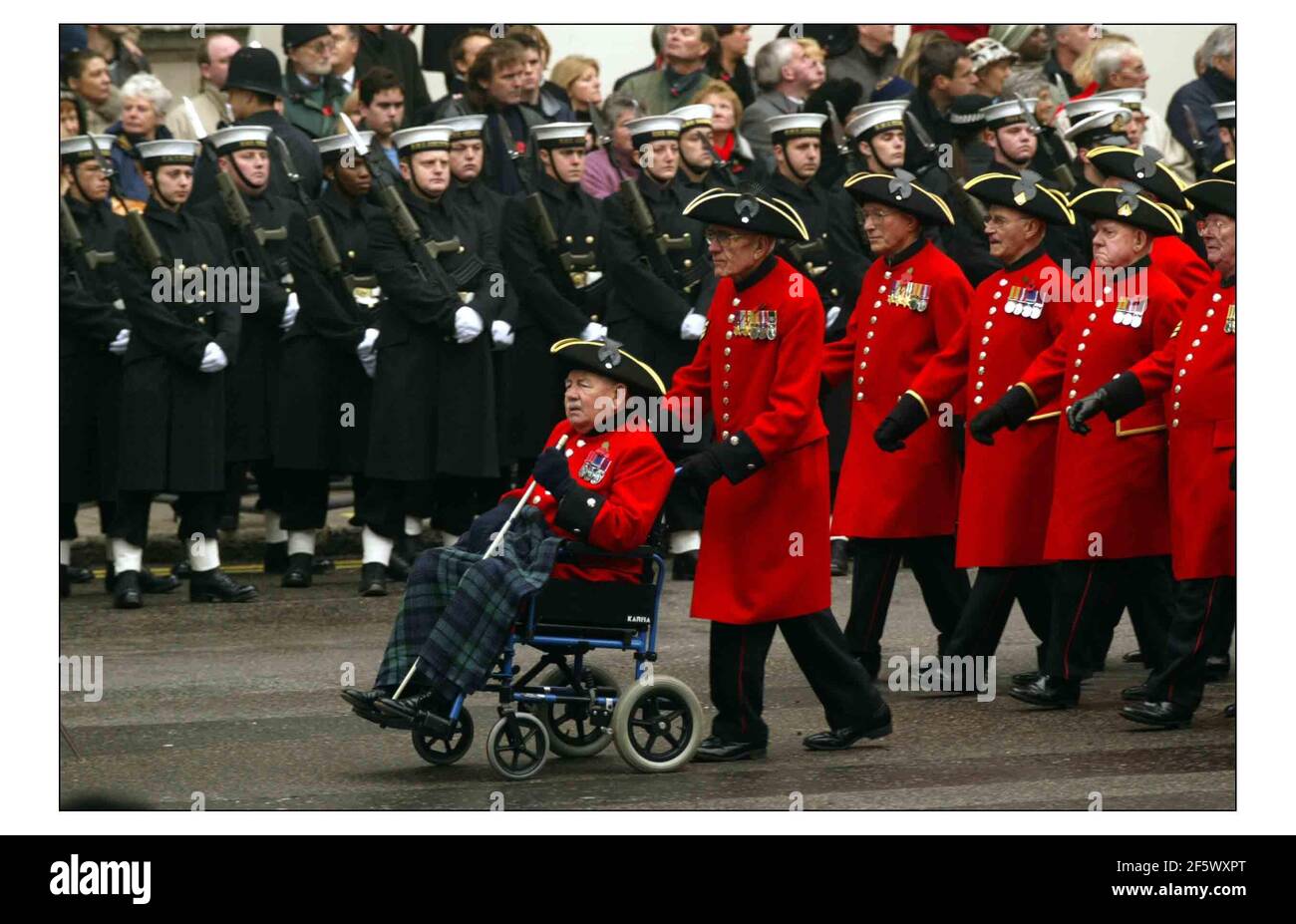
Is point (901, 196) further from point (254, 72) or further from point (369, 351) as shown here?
point (254, 72)

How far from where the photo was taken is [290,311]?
1348 cm

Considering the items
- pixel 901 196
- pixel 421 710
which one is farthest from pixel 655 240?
pixel 421 710

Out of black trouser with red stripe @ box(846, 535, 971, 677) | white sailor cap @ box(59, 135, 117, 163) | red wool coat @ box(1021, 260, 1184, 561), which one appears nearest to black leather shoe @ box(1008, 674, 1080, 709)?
red wool coat @ box(1021, 260, 1184, 561)

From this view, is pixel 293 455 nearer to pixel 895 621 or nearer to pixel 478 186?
pixel 478 186

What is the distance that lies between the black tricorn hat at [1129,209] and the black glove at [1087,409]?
28.6 inches

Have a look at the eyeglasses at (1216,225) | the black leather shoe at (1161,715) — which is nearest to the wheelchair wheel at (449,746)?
the black leather shoe at (1161,715)

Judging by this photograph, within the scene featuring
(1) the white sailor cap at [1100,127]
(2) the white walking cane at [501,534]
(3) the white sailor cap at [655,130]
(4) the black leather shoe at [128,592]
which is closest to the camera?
(2) the white walking cane at [501,534]

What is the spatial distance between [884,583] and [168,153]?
167 inches

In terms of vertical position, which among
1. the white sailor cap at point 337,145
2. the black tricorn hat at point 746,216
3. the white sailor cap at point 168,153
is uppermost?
the white sailor cap at point 337,145

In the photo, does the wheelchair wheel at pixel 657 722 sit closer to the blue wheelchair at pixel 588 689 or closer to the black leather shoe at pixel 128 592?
the blue wheelchair at pixel 588 689

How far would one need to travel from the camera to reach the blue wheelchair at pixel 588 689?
8.82m

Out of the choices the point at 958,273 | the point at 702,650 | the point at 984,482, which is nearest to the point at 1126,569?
the point at 984,482

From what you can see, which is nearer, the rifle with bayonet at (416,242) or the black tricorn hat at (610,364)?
the black tricorn hat at (610,364)

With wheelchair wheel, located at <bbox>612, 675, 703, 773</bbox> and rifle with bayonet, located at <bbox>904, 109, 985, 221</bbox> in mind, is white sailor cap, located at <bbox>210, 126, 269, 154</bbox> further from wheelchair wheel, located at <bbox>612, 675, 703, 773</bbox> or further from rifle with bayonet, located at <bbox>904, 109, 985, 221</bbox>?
wheelchair wheel, located at <bbox>612, 675, 703, 773</bbox>
